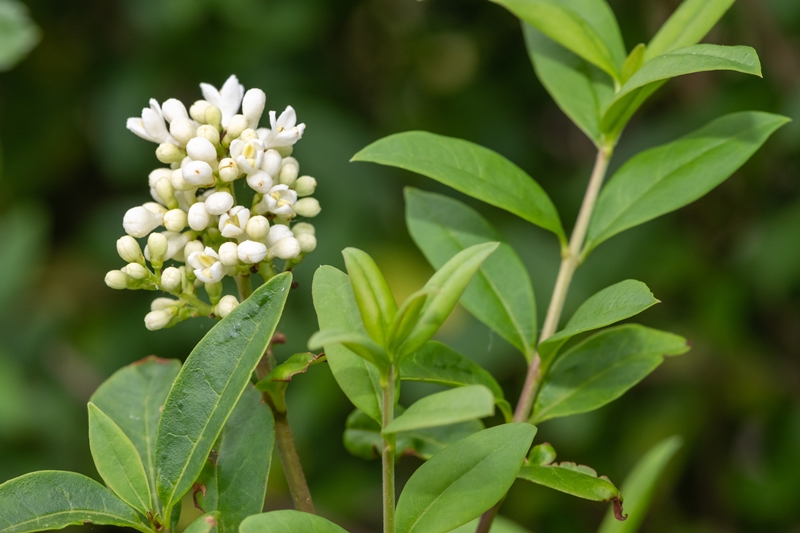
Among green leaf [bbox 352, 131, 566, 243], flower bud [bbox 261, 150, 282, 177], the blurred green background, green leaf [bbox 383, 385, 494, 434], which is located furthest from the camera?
the blurred green background

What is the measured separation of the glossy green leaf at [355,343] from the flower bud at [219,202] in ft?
1.17

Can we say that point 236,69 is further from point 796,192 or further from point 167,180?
point 167,180

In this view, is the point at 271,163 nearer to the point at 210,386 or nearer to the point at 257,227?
the point at 257,227

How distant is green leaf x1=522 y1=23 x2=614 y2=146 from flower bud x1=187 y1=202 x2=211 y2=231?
90cm

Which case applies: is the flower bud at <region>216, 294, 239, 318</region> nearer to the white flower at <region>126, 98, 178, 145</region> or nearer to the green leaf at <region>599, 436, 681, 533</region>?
the white flower at <region>126, 98, 178, 145</region>

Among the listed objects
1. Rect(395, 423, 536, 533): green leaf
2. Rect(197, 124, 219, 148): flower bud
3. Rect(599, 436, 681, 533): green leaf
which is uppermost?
Rect(197, 124, 219, 148): flower bud

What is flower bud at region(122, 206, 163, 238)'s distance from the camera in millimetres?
1522

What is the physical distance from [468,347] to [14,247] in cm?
241

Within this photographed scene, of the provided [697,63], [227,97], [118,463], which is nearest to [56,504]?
[118,463]

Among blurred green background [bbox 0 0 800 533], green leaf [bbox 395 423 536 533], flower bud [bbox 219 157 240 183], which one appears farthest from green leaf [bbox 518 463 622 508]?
blurred green background [bbox 0 0 800 533]

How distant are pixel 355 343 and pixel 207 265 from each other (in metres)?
0.41

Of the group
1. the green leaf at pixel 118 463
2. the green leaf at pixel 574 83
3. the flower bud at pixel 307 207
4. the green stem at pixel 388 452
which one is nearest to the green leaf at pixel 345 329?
the green stem at pixel 388 452

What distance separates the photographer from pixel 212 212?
1.46m

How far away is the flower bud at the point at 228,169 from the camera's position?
1.47 metres
